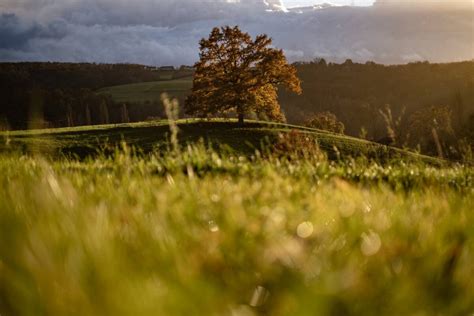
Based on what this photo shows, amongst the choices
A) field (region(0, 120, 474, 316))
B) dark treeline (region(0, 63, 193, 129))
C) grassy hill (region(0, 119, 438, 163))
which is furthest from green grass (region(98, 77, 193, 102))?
field (region(0, 120, 474, 316))

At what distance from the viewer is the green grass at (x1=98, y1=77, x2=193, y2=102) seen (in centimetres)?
15050

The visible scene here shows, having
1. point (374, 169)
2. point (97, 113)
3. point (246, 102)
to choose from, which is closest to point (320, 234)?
point (374, 169)

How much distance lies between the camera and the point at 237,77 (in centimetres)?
5209

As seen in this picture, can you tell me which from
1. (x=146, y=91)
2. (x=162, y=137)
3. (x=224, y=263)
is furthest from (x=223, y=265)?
(x=146, y=91)

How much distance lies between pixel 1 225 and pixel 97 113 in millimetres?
126101

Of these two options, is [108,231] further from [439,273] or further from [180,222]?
[439,273]

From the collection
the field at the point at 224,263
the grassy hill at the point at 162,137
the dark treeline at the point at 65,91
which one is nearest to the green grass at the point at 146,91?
the dark treeline at the point at 65,91

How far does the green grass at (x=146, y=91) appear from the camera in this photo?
15050cm

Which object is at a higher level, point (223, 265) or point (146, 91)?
point (223, 265)

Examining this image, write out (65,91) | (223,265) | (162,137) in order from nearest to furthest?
(223,265), (162,137), (65,91)

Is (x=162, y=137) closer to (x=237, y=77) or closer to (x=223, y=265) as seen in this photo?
(x=237, y=77)

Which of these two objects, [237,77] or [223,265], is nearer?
[223,265]

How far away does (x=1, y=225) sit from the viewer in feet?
5.42

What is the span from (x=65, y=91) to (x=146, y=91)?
35210 mm
